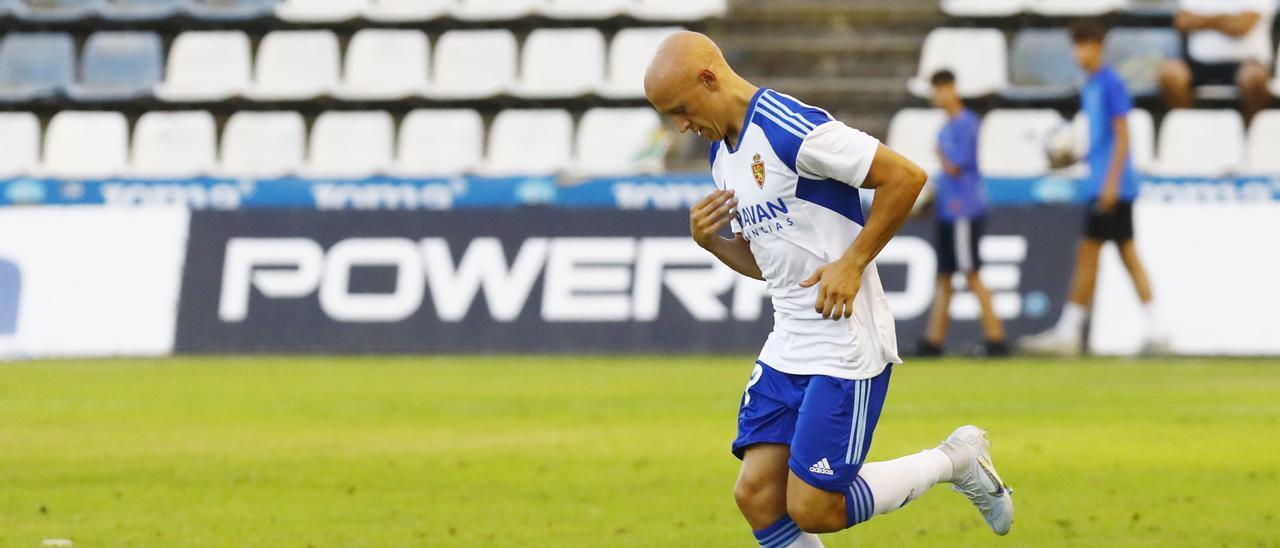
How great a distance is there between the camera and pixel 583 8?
1828 centimetres

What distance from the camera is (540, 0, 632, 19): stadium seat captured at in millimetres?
18234

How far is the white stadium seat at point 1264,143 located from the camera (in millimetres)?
16359

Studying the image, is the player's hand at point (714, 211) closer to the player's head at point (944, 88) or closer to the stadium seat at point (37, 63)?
the player's head at point (944, 88)

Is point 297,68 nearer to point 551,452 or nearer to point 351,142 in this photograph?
point 351,142

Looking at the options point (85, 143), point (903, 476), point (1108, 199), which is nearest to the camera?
point (903, 476)

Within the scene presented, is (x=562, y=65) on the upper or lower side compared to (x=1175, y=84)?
upper

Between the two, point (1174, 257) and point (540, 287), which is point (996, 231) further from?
point (540, 287)

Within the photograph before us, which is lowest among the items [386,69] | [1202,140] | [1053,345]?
[1053,345]

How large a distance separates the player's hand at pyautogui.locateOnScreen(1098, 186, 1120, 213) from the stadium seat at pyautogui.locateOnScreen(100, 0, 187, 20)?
32.6ft

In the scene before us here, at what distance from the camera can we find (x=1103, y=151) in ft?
44.1

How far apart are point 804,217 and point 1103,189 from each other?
885cm

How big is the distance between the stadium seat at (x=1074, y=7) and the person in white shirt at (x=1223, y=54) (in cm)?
92

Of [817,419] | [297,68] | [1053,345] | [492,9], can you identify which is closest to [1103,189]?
[1053,345]

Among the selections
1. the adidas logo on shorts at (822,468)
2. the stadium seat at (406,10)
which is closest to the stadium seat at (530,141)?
the stadium seat at (406,10)
